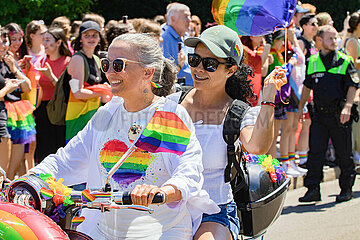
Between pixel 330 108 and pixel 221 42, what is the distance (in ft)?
13.3

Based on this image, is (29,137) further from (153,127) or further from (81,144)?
(153,127)

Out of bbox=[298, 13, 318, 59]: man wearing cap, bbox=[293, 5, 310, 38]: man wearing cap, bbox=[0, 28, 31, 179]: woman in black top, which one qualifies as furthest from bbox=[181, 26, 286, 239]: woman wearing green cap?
bbox=[293, 5, 310, 38]: man wearing cap

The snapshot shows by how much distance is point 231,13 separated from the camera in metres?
4.05

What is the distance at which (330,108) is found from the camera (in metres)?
7.05

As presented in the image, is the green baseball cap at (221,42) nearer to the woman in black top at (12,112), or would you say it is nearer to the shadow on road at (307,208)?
the woman in black top at (12,112)

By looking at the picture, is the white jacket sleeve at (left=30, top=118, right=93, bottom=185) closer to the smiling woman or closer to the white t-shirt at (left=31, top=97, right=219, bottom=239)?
the white t-shirt at (left=31, top=97, right=219, bottom=239)

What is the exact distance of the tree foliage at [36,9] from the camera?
45.0ft

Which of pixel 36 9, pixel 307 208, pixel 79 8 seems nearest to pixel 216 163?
pixel 307 208

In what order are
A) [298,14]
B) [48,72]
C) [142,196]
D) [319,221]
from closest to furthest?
[142,196] → [319,221] → [48,72] → [298,14]

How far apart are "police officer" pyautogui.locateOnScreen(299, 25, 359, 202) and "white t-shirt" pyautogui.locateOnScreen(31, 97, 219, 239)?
15.0ft

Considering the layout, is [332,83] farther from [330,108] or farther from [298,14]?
[298,14]

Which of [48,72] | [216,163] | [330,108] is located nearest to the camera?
[216,163]

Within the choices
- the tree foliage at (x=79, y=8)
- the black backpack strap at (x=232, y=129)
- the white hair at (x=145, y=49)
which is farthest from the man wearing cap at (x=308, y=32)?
the white hair at (x=145, y=49)

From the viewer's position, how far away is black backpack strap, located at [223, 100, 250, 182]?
314 cm
